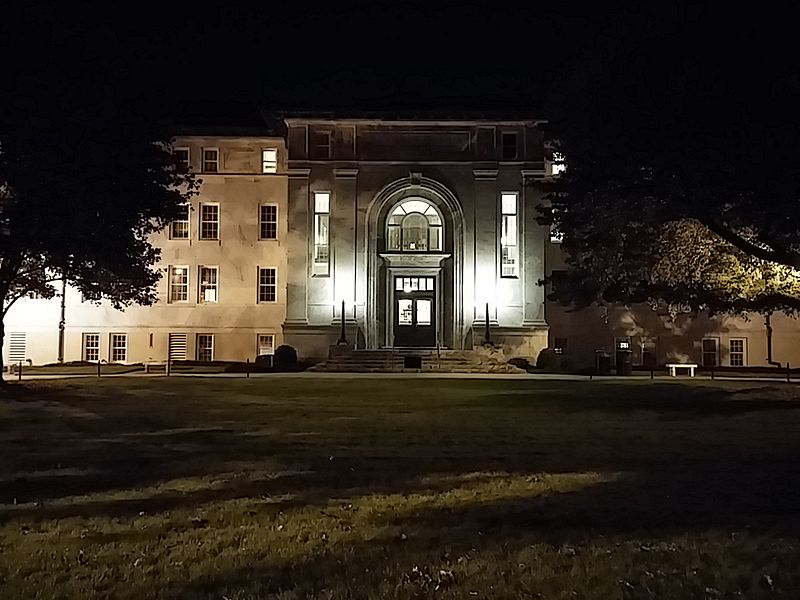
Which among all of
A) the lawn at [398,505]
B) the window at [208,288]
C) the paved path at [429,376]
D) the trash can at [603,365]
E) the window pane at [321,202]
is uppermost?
the window pane at [321,202]

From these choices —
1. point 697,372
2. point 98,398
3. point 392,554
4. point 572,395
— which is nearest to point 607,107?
point 572,395

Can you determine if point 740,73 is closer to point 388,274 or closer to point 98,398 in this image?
point 98,398

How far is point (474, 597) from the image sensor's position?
5938 millimetres

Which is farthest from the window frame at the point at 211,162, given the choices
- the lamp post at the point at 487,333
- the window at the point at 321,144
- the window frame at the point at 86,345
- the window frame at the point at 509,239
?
the lamp post at the point at 487,333

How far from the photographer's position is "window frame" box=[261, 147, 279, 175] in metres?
42.6

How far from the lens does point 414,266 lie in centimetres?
4116

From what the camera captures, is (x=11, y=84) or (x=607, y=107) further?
(x=11, y=84)

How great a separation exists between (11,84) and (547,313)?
25972 millimetres

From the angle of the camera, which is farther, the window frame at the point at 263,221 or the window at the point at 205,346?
the window frame at the point at 263,221

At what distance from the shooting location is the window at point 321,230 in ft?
135

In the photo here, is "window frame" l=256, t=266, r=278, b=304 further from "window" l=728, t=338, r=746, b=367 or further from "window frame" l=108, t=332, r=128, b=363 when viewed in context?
"window" l=728, t=338, r=746, b=367

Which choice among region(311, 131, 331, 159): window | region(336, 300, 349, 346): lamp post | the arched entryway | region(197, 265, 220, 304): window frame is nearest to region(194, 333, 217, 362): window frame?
region(197, 265, 220, 304): window frame

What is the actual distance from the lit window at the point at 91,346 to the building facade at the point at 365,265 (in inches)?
2.6

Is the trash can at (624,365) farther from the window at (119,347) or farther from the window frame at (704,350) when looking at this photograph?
the window at (119,347)
